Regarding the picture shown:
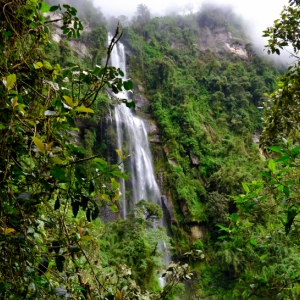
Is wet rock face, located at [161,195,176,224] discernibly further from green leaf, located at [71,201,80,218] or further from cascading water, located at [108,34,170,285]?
green leaf, located at [71,201,80,218]

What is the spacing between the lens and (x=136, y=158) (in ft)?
42.1

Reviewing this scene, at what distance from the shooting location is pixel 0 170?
84 centimetres

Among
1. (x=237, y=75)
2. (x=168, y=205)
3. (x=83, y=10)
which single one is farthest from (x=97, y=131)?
(x=237, y=75)

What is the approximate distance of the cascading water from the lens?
11914 millimetres

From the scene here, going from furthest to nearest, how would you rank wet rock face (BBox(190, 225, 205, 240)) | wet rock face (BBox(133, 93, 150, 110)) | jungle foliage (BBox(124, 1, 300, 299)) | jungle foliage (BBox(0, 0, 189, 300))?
wet rock face (BBox(133, 93, 150, 110)), wet rock face (BBox(190, 225, 205, 240)), jungle foliage (BBox(124, 1, 300, 299)), jungle foliage (BBox(0, 0, 189, 300))

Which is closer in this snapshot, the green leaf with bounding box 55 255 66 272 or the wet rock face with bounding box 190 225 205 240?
the green leaf with bounding box 55 255 66 272

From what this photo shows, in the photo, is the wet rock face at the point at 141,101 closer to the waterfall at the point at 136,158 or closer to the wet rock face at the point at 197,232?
the waterfall at the point at 136,158

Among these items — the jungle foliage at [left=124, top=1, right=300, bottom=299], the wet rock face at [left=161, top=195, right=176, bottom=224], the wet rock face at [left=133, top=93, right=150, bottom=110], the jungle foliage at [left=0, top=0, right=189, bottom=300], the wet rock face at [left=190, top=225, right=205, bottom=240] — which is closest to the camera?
the jungle foliage at [left=0, top=0, right=189, bottom=300]

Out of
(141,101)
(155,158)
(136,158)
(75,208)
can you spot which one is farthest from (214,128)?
(75,208)

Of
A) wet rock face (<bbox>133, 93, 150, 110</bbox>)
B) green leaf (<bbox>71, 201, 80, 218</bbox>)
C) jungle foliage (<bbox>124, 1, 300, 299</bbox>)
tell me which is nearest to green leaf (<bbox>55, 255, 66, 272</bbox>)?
green leaf (<bbox>71, 201, 80, 218</bbox>)

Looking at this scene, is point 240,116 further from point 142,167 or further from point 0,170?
point 0,170

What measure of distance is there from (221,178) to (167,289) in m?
11.7

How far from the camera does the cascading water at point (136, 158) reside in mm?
11914

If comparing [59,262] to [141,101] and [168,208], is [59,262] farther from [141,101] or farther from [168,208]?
[141,101]
